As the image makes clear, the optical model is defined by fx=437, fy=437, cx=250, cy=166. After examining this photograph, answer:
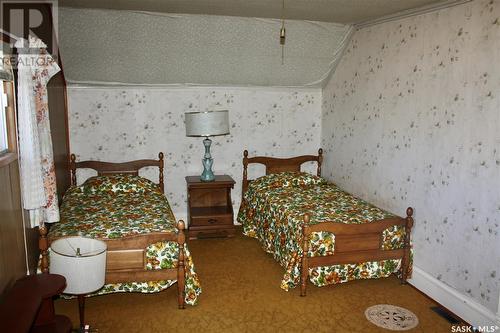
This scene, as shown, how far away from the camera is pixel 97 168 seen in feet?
Answer: 15.3

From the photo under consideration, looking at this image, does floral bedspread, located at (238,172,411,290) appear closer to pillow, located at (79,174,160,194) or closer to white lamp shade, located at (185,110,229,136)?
white lamp shade, located at (185,110,229,136)

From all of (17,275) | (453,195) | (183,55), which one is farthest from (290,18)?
(17,275)

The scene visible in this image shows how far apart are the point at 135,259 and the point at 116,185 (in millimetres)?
1445

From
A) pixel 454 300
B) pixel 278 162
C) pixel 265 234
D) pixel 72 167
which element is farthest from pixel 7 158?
pixel 278 162

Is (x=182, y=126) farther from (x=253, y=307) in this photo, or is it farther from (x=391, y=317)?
(x=391, y=317)

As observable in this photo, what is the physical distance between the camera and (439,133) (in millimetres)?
3270

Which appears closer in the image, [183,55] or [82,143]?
[183,55]

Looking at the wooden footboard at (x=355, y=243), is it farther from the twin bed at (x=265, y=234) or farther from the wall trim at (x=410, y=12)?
the wall trim at (x=410, y=12)

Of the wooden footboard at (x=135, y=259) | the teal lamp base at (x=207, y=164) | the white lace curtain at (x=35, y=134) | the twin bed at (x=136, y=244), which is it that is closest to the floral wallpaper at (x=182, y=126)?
the teal lamp base at (x=207, y=164)

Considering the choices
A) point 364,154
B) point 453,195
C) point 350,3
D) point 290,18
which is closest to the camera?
point 453,195

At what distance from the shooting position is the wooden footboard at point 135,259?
9.86 ft

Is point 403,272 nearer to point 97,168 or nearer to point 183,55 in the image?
point 183,55

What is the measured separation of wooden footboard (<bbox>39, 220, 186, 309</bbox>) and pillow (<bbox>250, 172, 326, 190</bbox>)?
1.74m

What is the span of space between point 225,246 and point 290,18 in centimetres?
231
